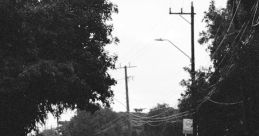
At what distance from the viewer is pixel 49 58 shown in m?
28.3

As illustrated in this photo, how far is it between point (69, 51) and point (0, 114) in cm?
449

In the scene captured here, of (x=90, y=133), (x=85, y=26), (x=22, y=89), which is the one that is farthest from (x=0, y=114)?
(x=90, y=133)

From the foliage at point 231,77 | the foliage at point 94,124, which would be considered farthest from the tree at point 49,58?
the foliage at point 94,124

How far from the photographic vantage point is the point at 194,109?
36.2m

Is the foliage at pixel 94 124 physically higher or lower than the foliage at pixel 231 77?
lower

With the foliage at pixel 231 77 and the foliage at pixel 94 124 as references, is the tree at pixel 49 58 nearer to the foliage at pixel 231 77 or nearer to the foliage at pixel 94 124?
the foliage at pixel 231 77

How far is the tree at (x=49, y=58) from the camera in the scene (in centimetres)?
2641

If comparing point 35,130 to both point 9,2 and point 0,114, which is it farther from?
point 9,2

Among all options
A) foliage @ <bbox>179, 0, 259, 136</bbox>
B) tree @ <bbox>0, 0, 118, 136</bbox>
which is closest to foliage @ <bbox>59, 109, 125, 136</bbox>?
foliage @ <bbox>179, 0, 259, 136</bbox>

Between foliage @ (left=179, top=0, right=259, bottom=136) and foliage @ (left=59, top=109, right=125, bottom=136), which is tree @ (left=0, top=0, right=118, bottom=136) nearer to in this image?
foliage @ (left=179, top=0, right=259, bottom=136)

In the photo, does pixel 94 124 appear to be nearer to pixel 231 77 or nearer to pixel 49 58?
pixel 231 77

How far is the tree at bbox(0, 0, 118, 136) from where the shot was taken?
1040 inches

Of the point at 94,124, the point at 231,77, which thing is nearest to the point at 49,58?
the point at 231,77

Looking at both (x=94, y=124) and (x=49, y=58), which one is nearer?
(x=49, y=58)
